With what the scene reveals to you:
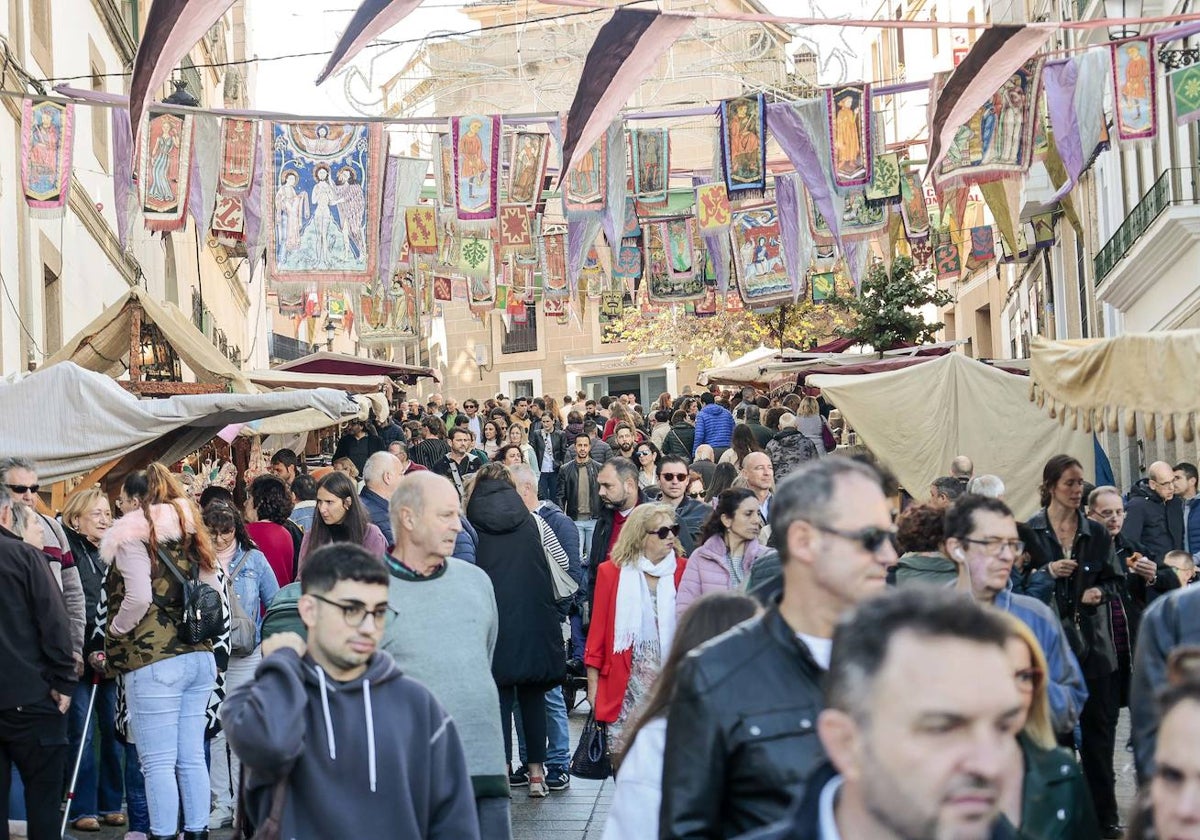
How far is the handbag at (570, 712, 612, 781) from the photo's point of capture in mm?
8727

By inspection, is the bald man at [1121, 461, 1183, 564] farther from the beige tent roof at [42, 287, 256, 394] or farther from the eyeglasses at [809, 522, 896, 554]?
the eyeglasses at [809, 522, 896, 554]

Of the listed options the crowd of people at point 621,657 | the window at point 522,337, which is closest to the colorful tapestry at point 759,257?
the crowd of people at point 621,657

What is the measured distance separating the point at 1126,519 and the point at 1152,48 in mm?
3963

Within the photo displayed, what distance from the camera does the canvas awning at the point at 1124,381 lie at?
9.87 meters

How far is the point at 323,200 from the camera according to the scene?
54.7 ft

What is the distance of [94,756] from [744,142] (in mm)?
9742

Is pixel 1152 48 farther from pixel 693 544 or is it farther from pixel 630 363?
pixel 630 363

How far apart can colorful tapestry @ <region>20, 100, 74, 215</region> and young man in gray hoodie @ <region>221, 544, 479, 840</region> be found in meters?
11.3

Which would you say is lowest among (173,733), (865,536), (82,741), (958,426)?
(82,741)

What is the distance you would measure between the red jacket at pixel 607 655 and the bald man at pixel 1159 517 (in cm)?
519

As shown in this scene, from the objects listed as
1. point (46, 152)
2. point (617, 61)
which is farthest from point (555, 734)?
point (46, 152)

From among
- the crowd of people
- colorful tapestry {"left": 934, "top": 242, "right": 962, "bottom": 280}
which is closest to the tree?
colorful tapestry {"left": 934, "top": 242, "right": 962, "bottom": 280}

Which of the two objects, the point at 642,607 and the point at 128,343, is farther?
the point at 128,343

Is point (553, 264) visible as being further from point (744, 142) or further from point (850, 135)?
point (850, 135)
